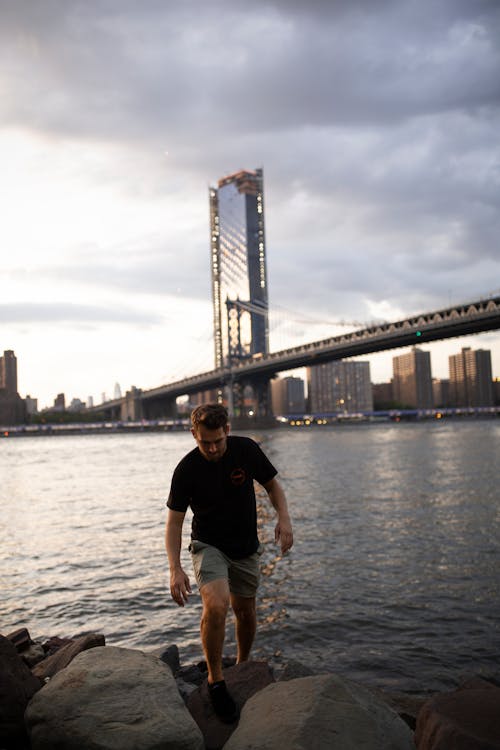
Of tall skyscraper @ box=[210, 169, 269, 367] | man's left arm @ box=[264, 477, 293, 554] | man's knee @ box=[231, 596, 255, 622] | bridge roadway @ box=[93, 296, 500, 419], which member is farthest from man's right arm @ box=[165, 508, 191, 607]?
tall skyscraper @ box=[210, 169, 269, 367]

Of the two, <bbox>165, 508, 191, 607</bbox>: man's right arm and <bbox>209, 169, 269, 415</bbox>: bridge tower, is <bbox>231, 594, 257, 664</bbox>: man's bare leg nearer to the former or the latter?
<bbox>165, 508, 191, 607</bbox>: man's right arm

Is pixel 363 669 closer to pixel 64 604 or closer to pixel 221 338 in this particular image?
pixel 64 604

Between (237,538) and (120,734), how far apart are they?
1.38m

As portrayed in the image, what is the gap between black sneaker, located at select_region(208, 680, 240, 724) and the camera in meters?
3.78

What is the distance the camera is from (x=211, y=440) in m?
3.98

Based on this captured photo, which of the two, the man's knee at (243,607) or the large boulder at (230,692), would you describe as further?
the man's knee at (243,607)

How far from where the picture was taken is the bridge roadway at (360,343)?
63.6 metres

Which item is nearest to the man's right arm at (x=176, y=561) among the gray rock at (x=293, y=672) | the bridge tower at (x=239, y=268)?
the gray rock at (x=293, y=672)

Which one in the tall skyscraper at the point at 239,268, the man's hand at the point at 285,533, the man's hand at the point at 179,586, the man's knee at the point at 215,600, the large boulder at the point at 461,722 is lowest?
the large boulder at the point at 461,722

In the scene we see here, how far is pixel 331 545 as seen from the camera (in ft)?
36.8

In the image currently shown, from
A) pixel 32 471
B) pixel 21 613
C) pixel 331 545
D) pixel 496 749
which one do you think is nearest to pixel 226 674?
pixel 496 749

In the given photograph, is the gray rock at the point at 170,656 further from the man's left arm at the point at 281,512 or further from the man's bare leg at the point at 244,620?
the man's left arm at the point at 281,512

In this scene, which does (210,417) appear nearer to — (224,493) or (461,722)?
(224,493)

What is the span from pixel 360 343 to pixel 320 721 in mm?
71700
